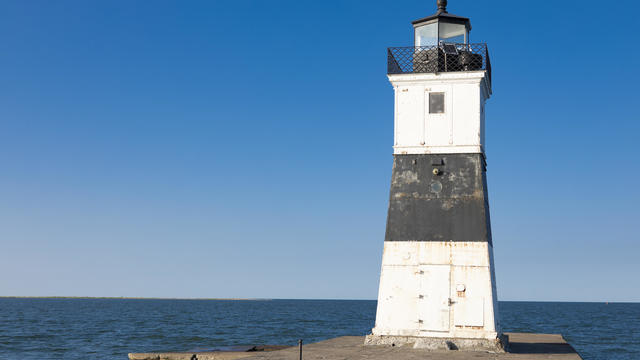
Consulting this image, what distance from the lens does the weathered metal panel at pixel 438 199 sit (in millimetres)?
18469

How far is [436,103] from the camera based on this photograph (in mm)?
19172

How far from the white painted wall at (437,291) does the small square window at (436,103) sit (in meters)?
3.66

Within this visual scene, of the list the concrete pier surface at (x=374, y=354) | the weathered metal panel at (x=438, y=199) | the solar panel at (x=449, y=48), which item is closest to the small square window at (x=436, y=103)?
the weathered metal panel at (x=438, y=199)

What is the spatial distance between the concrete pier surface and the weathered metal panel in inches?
121

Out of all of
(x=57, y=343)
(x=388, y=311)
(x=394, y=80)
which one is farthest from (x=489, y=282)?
(x=57, y=343)

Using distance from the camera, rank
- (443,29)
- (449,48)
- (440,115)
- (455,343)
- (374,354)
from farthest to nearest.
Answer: (443,29) < (449,48) < (440,115) < (455,343) < (374,354)

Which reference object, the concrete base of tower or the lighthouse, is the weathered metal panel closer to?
the lighthouse

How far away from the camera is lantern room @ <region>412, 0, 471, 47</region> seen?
65.3 feet

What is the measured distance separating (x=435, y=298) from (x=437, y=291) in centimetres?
20

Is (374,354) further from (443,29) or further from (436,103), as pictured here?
(443,29)

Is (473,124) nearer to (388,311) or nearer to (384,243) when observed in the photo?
(384,243)

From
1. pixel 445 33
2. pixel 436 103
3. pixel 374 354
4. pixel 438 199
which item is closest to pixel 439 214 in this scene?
pixel 438 199

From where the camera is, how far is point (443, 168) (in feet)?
61.9

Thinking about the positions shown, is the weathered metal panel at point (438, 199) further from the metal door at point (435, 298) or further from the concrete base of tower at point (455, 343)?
the concrete base of tower at point (455, 343)
